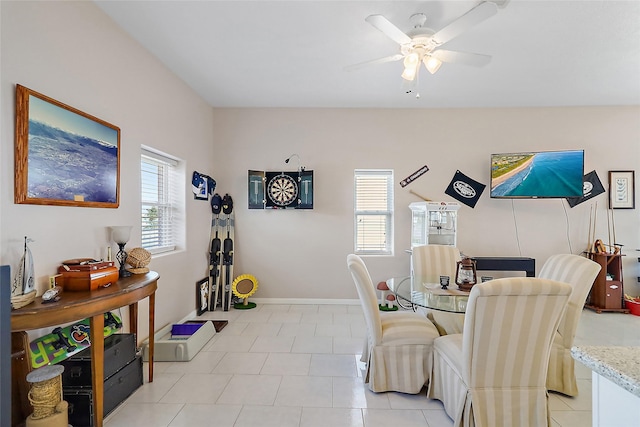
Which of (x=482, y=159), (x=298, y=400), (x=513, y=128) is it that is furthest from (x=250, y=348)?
(x=513, y=128)

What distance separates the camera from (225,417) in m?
2.00

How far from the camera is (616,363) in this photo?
740mm

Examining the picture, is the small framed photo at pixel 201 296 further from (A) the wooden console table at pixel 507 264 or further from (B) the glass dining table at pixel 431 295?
(A) the wooden console table at pixel 507 264

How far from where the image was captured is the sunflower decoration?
4.24 metres

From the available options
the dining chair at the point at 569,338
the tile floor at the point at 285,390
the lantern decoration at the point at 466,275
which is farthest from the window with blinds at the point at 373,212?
the dining chair at the point at 569,338

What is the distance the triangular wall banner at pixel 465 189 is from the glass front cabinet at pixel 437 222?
0.31 metres

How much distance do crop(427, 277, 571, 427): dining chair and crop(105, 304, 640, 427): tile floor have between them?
1.21 feet

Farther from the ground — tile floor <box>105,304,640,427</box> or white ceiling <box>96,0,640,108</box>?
white ceiling <box>96,0,640,108</box>

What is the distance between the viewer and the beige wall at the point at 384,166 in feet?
14.3

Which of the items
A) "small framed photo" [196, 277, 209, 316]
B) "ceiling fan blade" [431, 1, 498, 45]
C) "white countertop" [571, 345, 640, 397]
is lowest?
"small framed photo" [196, 277, 209, 316]

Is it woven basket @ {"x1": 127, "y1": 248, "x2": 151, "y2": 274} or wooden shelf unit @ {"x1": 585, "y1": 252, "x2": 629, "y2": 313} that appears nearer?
woven basket @ {"x1": 127, "y1": 248, "x2": 151, "y2": 274}

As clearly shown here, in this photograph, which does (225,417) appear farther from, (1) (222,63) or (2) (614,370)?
(1) (222,63)

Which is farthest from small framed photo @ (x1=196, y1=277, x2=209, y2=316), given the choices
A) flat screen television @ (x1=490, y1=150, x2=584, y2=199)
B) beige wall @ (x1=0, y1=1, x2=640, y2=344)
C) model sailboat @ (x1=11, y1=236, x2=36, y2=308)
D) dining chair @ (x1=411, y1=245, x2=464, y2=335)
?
flat screen television @ (x1=490, y1=150, x2=584, y2=199)

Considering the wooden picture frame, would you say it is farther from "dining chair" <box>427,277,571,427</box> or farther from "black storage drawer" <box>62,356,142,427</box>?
"dining chair" <box>427,277,571,427</box>
